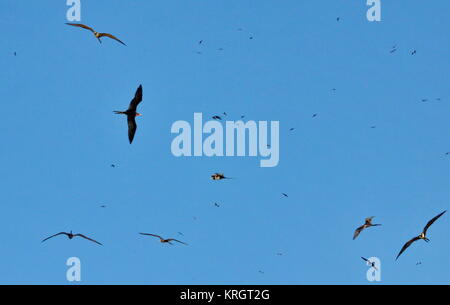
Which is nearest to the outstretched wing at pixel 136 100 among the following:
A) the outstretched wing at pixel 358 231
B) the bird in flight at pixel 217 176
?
the bird in flight at pixel 217 176

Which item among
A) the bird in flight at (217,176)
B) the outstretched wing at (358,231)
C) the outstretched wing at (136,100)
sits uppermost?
the outstretched wing at (136,100)

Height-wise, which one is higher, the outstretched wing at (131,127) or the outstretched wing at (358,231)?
the outstretched wing at (131,127)

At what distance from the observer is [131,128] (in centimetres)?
3086

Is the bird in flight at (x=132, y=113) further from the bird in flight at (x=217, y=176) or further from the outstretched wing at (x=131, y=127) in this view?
the bird in flight at (x=217, y=176)

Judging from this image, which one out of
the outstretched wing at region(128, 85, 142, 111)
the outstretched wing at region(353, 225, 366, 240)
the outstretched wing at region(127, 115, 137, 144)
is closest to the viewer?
the outstretched wing at region(128, 85, 142, 111)

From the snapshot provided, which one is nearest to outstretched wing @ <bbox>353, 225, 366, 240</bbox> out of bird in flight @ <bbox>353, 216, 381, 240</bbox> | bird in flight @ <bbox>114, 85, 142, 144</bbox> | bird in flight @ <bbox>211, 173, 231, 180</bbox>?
bird in flight @ <bbox>353, 216, 381, 240</bbox>

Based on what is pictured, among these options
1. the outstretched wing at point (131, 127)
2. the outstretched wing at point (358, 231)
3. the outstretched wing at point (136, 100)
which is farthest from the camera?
the outstretched wing at point (358, 231)

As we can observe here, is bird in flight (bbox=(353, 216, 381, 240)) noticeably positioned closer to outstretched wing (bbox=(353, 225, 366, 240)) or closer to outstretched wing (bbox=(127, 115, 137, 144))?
outstretched wing (bbox=(353, 225, 366, 240))

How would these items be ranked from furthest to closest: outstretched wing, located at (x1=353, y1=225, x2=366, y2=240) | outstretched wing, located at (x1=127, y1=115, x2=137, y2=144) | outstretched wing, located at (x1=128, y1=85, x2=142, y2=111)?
outstretched wing, located at (x1=353, y1=225, x2=366, y2=240)
outstretched wing, located at (x1=127, y1=115, x2=137, y2=144)
outstretched wing, located at (x1=128, y1=85, x2=142, y2=111)

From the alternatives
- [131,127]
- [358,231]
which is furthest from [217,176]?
[358,231]
